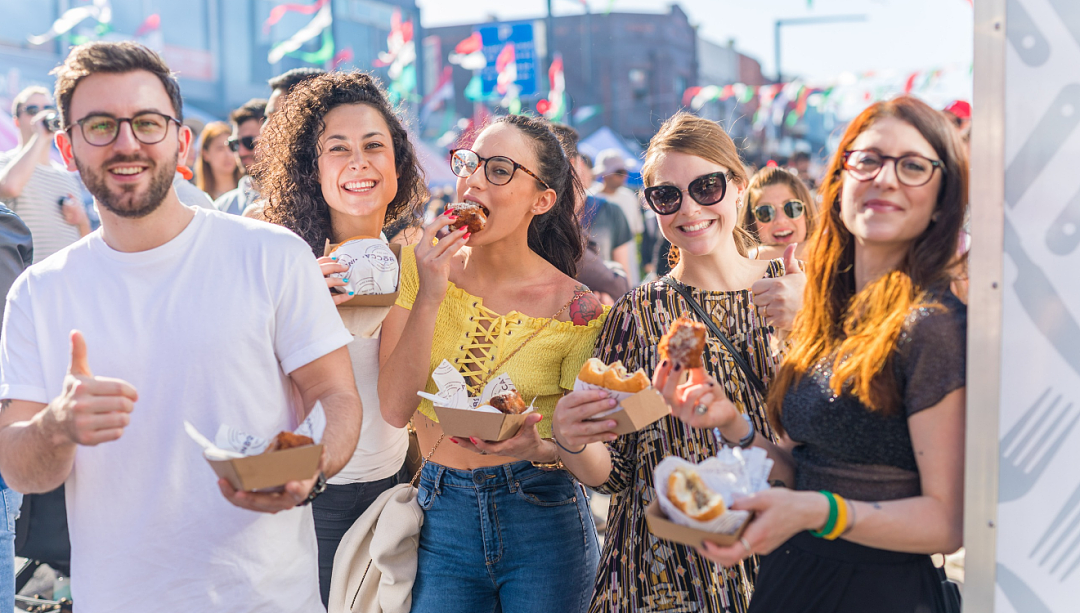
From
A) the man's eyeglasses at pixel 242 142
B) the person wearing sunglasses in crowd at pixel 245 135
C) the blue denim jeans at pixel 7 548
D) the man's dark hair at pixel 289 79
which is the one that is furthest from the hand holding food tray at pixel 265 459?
the man's eyeglasses at pixel 242 142

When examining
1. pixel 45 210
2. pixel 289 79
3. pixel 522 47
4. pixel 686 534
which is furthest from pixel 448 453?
pixel 522 47

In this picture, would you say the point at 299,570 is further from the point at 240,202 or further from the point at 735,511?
the point at 240,202

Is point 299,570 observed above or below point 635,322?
below

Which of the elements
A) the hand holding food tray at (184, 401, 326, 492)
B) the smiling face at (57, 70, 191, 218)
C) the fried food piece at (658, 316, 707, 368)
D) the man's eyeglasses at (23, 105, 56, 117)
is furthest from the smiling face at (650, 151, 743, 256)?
the man's eyeglasses at (23, 105, 56, 117)

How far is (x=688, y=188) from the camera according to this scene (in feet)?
8.61

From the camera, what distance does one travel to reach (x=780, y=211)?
463 centimetres

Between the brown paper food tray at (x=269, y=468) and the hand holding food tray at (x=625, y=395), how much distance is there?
737mm

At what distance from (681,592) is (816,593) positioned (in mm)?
565

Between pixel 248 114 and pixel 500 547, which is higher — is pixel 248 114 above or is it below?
above

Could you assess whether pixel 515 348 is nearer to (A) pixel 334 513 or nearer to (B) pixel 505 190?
(B) pixel 505 190

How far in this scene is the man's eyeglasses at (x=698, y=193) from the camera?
103 inches

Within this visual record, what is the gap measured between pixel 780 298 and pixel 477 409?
36.0 inches

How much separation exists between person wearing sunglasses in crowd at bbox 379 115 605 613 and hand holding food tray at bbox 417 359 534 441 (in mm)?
69

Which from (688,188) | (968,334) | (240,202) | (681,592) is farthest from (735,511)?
(240,202)
